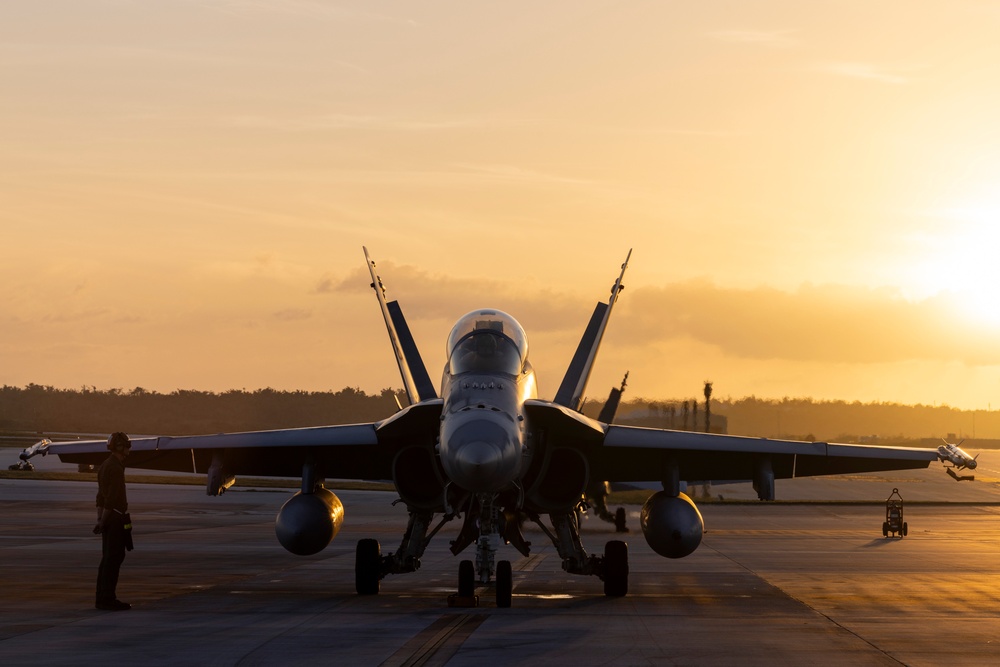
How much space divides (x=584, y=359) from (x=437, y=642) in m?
8.38

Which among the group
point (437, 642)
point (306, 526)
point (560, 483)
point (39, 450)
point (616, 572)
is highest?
point (39, 450)

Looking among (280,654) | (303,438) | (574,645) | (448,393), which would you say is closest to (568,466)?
(448,393)

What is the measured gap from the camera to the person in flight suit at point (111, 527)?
14148 mm

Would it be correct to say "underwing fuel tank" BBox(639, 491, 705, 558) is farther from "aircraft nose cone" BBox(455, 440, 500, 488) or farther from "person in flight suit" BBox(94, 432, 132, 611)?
"person in flight suit" BBox(94, 432, 132, 611)

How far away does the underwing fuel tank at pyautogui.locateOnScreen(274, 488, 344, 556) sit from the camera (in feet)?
A: 52.9

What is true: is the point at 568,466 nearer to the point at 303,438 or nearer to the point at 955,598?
the point at 303,438

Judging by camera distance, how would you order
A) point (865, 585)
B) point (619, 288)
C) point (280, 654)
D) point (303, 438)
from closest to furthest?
point (280, 654)
point (303, 438)
point (865, 585)
point (619, 288)

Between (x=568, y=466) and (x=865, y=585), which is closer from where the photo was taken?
(x=568, y=466)

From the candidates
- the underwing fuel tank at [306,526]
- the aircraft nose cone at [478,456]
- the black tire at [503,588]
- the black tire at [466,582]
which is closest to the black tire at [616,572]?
the black tire at [503,588]

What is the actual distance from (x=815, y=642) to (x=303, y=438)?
298 inches

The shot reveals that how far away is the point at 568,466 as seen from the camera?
659 inches

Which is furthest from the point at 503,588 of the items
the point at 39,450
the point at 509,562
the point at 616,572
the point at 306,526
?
the point at 39,450

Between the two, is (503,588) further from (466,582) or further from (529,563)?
(529,563)

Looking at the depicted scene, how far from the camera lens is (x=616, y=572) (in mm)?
16531
